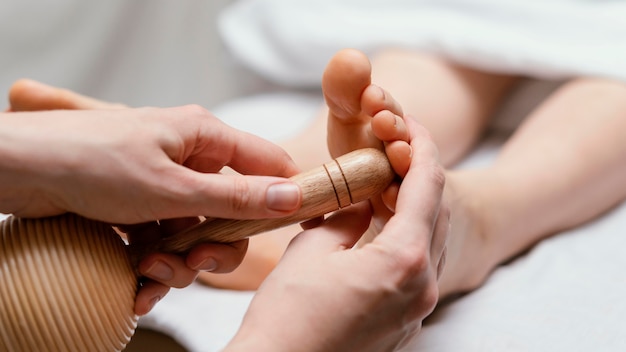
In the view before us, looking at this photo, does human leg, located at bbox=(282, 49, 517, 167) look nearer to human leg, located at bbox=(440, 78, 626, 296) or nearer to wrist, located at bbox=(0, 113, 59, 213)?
human leg, located at bbox=(440, 78, 626, 296)

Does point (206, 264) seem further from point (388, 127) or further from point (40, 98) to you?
point (40, 98)

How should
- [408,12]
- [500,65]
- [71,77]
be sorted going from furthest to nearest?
[71,77] → [408,12] → [500,65]

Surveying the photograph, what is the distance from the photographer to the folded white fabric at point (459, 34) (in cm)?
103

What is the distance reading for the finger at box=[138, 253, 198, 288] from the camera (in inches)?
24.1

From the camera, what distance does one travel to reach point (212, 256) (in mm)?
618

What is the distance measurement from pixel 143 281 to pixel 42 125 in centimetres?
15

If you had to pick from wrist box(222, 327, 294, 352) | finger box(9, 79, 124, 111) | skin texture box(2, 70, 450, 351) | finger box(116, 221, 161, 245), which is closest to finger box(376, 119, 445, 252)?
skin texture box(2, 70, 450, 351)

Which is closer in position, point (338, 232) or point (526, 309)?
point (338, 232)

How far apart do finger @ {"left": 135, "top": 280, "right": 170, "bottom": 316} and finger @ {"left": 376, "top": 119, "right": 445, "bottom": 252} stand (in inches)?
7.2

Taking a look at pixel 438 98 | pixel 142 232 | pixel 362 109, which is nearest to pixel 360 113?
pixel 362 109

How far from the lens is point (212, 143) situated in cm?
63

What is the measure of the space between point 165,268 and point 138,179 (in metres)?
0.09

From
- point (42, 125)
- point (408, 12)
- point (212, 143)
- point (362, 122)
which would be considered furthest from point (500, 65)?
point (42, 125)

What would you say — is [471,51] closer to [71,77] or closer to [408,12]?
[408,12]
